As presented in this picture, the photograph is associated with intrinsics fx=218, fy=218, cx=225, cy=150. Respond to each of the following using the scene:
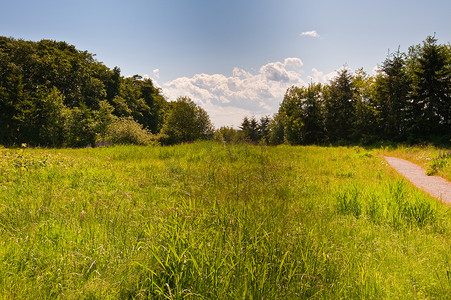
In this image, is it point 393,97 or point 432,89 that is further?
point 393,97

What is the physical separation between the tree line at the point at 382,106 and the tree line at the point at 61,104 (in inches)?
569

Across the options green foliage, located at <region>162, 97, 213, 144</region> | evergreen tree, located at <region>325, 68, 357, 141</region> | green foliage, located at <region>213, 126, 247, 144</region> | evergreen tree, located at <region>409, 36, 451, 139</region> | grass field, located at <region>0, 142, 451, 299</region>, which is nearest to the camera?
grass field, located at <region>0, 142, 451, 299</region>

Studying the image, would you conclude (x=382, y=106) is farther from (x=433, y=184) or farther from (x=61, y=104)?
(x=61, y=104)

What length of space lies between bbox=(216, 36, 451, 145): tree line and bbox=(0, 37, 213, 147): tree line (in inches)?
569

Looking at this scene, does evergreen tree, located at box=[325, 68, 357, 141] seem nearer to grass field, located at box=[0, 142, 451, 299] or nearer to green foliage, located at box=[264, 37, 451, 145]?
green foliage, located at box=[264, 37, 451, 145]

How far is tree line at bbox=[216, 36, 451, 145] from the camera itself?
17.8m

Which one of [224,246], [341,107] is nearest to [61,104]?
[224,246]

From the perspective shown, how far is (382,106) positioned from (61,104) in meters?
34.0

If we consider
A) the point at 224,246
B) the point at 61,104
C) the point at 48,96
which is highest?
the point at 48,96

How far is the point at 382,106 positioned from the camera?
2303cm

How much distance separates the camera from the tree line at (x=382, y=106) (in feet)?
58.4

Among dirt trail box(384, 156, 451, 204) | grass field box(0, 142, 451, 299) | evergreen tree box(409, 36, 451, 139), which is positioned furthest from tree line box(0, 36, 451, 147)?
grass field box(0, 142, 451, 299)

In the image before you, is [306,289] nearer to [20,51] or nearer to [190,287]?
[190,287]

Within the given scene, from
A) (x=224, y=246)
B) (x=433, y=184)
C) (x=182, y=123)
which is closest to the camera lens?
(x=224, y=246)
